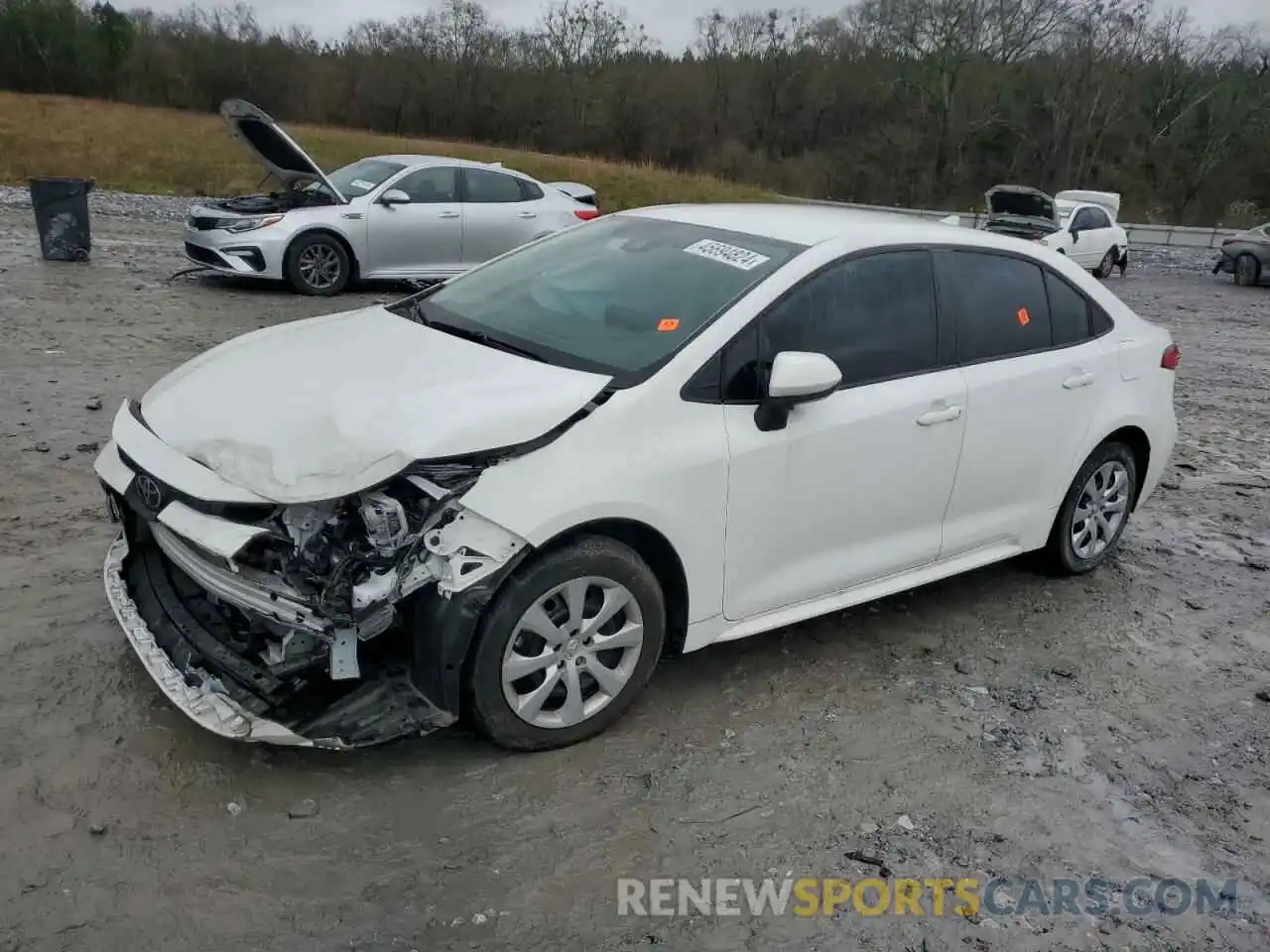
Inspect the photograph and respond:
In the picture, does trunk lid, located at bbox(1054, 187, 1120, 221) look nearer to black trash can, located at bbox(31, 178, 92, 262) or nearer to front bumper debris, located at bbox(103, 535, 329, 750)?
black trash can, located at bbox(31, 178, 92, 262)

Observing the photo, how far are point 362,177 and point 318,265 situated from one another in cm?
138

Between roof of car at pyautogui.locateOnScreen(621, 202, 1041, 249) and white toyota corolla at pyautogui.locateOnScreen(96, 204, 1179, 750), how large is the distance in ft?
0.08

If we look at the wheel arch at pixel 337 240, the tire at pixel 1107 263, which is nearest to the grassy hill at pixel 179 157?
the wheel arch at pixel 337 240

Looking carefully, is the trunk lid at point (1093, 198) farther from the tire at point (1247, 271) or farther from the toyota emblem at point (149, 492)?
the toyota emblem at point (149, 492)

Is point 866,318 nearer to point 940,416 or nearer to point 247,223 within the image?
point 940,416

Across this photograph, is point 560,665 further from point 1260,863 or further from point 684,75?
point 684,75

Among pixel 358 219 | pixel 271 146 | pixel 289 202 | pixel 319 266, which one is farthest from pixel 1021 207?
pixel 271 146

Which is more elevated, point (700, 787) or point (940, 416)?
point (940, 416)

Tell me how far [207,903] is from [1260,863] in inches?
120

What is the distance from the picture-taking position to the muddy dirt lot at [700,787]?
9.02 feet

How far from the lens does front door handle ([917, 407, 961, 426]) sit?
4016 millimetres

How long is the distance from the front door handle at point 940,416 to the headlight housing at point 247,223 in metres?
8.98

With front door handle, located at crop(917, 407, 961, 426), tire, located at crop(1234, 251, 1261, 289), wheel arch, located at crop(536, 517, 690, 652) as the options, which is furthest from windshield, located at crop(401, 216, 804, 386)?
tire, located at crop(1234, 251, 1261, 289)

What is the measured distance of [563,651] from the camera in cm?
329
